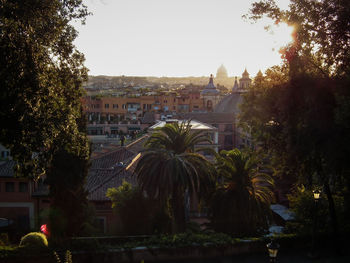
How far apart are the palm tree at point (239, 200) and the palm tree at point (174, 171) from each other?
149 cm

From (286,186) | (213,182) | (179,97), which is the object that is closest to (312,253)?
(213,182)

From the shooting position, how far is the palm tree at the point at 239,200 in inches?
732

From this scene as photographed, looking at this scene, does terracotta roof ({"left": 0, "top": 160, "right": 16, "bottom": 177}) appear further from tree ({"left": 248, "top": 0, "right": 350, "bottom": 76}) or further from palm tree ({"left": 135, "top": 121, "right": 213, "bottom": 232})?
tree ({"left": 248, "top": 0, "right": 350, "bottom": 76})

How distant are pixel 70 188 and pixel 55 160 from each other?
1421 mm

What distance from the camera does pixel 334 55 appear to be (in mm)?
12711

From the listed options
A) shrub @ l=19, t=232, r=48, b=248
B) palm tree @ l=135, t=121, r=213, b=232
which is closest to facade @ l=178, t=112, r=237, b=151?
palm tree @ l=135, t=121, r=213, b=232

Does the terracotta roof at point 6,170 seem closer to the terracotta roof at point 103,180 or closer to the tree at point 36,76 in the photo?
the terracotta roof at point 103,180

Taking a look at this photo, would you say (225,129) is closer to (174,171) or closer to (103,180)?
(103,180)

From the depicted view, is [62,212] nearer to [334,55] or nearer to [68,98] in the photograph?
[68,98]

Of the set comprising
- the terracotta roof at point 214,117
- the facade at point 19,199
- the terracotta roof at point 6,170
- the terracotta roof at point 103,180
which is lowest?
the facade at point 19,199

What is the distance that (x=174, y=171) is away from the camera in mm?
17156

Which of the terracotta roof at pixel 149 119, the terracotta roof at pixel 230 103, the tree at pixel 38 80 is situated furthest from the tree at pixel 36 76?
the terracotta roof at pixel 230 103

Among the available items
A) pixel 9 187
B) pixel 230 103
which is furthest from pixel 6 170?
pixel 230 103

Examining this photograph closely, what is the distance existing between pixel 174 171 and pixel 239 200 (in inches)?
152
